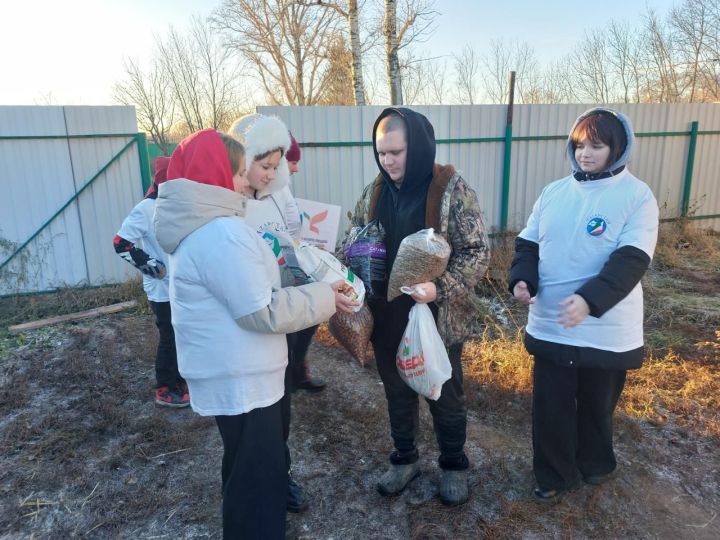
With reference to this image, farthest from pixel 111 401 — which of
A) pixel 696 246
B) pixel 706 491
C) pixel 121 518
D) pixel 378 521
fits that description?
pixel 696 246

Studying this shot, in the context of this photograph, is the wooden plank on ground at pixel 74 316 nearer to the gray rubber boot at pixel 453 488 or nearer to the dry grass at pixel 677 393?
the gray rubber boot at pixel 453 488

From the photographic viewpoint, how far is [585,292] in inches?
74.3

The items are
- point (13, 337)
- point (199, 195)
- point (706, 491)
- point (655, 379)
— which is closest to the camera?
point (199, 195)

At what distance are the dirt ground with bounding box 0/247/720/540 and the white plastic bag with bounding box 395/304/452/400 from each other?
0.71m

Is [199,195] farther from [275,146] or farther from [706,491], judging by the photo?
[706,491]

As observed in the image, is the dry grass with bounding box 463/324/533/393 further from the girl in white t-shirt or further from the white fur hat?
the white fur hat

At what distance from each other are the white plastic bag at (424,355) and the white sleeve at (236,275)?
73 cm

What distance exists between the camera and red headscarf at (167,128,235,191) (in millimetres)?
1685

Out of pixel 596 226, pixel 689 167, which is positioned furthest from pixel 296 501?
pixel 689 167

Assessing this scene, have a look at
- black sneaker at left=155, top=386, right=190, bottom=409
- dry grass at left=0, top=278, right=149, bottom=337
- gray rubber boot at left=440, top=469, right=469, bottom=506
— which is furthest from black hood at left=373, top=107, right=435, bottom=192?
dry grass at left=0, top=278, right=149, bottom=337

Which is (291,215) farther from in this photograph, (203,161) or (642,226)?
(642,226)

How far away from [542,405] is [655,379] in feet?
5.59

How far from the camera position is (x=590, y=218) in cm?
205

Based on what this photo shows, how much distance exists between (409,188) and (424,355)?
741 millimetres
